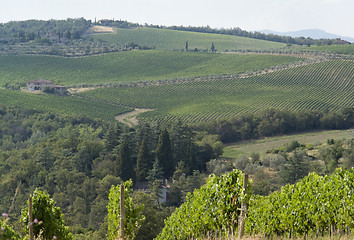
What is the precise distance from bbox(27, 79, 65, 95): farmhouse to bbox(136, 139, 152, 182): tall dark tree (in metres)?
47.2

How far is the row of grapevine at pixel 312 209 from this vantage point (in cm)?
1585

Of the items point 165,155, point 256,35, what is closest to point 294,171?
point 165,155

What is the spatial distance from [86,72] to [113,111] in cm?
3255

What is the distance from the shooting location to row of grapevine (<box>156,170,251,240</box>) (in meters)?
15.4

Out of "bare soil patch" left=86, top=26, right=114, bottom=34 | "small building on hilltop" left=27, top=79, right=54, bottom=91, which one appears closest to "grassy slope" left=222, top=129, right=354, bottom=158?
"small building on hilltop" left=27, top=79, right=54, bottom=91

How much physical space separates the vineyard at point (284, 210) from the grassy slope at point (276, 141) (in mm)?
37753

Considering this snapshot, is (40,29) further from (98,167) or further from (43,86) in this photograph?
(98,167)

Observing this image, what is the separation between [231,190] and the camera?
51.2 feet

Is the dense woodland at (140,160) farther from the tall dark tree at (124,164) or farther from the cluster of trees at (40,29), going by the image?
the cluster of trees at (40,29)

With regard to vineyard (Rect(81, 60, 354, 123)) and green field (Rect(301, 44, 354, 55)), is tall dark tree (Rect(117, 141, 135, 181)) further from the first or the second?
green field (Rect(301, 44, 354, 55))

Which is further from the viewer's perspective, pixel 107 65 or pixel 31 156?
pixel 107 65

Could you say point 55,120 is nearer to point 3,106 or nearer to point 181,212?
point 3,106

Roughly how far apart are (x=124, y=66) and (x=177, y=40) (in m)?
44.4

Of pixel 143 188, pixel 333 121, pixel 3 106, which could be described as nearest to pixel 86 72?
pixel 3 106
